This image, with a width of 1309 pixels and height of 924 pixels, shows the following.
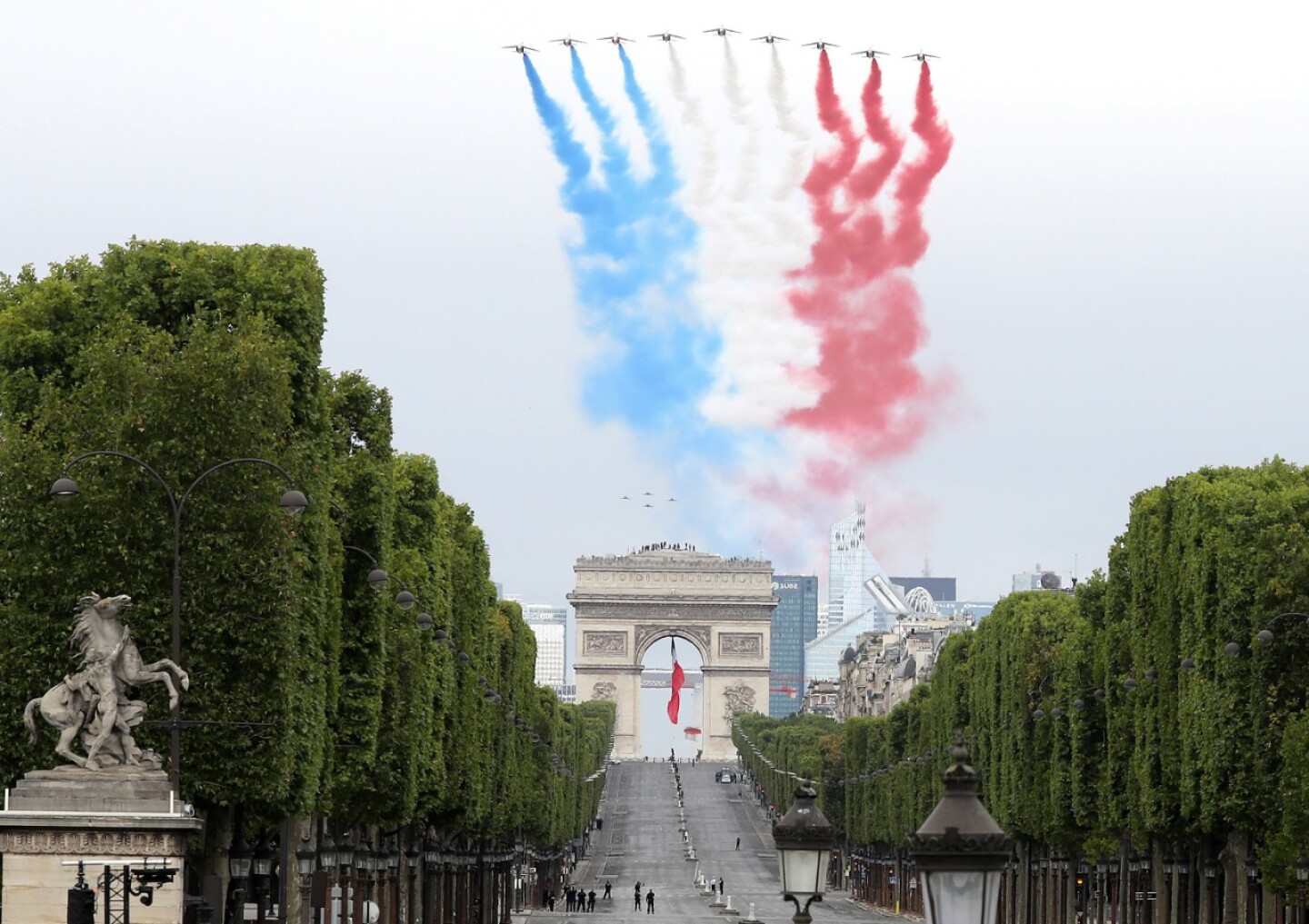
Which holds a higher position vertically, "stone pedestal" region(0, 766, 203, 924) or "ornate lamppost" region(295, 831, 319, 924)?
"stone pedestal" region(0, 766, 203, 924)

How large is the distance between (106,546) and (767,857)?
133433mm

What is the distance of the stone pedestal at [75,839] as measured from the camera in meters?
39.5

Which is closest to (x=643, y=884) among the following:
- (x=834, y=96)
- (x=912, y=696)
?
(x=912, y=696)

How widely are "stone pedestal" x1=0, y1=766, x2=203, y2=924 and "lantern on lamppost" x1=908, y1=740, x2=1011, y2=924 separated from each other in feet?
74.4

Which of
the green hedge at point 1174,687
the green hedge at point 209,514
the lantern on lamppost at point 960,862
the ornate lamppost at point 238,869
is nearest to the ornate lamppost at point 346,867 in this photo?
the green hedge at point 209,514

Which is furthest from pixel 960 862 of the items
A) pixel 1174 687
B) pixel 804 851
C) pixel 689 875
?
pixel 689 875

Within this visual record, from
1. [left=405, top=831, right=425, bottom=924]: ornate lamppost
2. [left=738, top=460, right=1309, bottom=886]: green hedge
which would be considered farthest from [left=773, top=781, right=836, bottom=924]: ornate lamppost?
[left=405, top=831, right=425, bottom=924]: ornate lamppost

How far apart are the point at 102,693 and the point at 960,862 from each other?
24.8 m

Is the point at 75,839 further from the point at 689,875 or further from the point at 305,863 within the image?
the point at 689,875

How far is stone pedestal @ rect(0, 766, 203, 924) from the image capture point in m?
39.5

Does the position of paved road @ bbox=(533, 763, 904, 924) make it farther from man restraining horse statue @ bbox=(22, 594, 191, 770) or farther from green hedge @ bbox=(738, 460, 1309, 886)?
man restraining horse statue @ bbox=(22, 594, 191, 770)

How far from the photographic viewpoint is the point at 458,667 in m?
85.1

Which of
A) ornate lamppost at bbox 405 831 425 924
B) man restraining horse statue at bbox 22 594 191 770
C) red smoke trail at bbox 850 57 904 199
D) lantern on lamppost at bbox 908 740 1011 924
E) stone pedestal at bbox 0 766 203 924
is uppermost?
red smoke trail at bbox 850 57 904 199

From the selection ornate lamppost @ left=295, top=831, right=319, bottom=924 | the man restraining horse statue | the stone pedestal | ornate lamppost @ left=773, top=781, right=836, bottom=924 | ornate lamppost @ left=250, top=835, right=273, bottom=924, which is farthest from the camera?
ornate lamppost @ left=295, top=831, right=319, bottom=924
